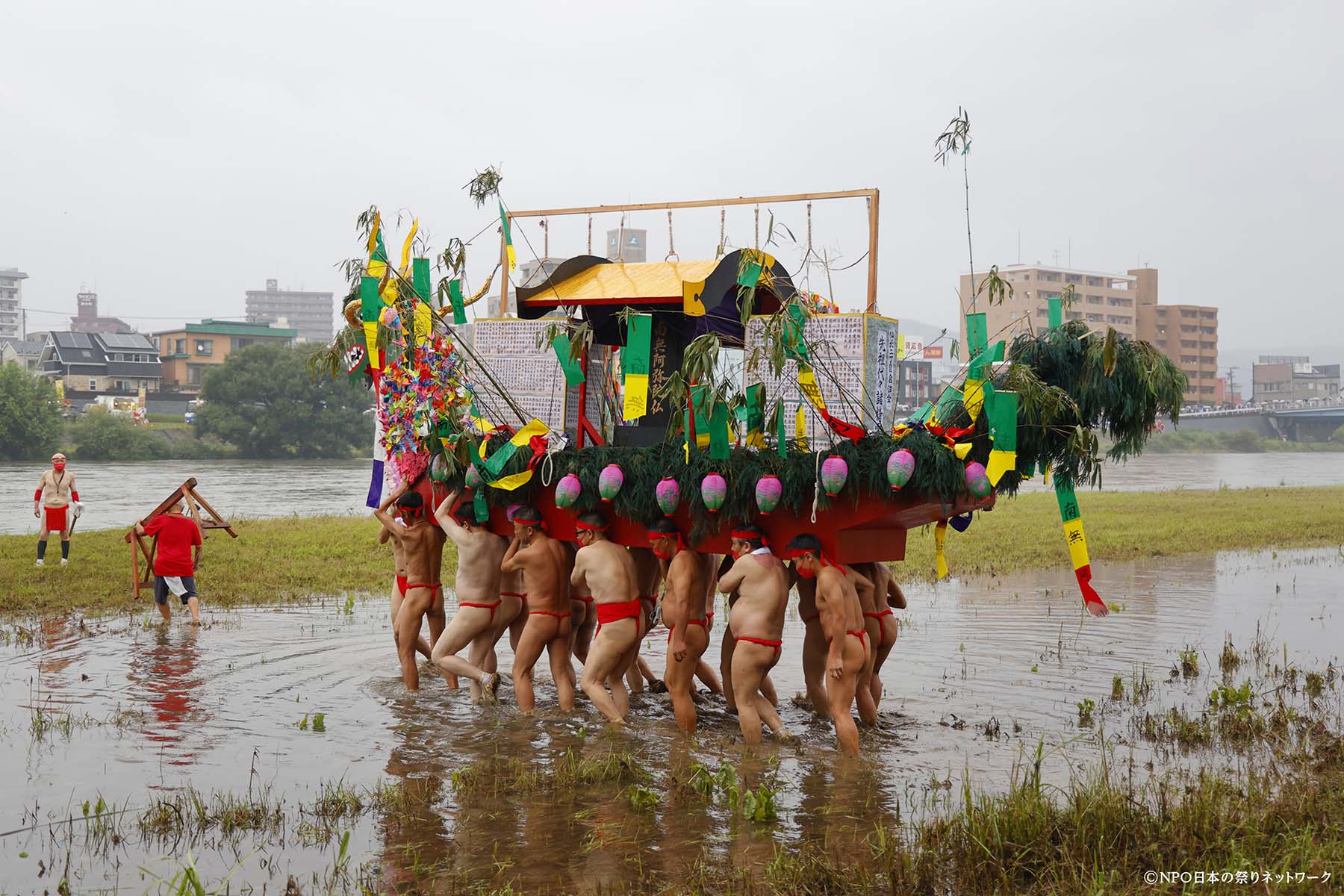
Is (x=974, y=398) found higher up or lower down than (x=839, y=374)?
lower down

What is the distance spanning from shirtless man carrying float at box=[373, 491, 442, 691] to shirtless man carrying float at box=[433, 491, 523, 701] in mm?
273

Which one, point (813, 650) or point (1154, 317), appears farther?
point (1154, 317)

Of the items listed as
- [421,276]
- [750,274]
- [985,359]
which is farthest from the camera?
[421,276]

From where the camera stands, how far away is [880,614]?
9.32 meters

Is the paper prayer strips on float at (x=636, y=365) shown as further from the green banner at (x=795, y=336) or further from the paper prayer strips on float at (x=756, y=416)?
the green banner at (x=795, y=336)

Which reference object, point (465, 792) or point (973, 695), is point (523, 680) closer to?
point (465, 792)

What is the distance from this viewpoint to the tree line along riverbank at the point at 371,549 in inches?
592

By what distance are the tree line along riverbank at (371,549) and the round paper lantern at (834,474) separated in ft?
28.6

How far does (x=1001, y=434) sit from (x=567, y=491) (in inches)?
128

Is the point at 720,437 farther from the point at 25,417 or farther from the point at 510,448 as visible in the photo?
the point at 25,417

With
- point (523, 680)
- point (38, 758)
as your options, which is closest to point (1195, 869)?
point (523, 680)

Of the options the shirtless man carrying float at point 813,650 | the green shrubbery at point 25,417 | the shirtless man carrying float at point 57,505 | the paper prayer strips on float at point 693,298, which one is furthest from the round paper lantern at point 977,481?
the green shrubbery at point 25,417

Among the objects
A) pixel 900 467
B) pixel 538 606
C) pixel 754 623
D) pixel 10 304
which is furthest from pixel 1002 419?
pixel 10 304

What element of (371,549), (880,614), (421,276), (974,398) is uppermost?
(421,276)
